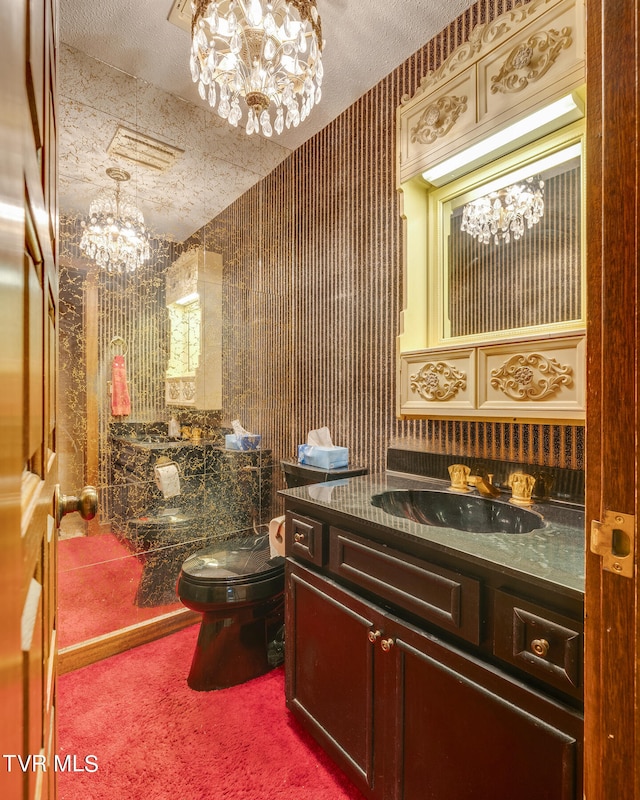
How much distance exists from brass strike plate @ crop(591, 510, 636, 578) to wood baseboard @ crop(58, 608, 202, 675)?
2.20m

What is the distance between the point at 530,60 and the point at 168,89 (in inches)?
65.5

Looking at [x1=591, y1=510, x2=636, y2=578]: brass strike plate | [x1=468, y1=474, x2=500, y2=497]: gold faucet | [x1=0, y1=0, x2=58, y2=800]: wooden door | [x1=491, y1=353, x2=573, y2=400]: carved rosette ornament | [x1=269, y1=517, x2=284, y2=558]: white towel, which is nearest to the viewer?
[x1=0, y1=0, x2=58, y2=800]: wooden door

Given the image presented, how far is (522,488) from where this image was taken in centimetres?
133

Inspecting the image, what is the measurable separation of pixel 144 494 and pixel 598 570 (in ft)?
6.64

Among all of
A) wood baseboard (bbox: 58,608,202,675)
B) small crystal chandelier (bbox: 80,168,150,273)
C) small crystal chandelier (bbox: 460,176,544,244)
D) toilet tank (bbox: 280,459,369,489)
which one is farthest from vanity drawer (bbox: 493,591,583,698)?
small crystal chandelier (bbox: 80,168,150,273)

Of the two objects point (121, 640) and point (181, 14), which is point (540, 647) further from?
point (181, 14)

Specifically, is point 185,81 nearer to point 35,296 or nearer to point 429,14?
point 429,14

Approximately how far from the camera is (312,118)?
87.2 inches

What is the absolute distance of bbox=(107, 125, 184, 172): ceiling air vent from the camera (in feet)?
6.40

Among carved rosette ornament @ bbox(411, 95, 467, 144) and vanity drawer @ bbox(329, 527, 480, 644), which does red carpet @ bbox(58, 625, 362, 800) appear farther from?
carved rosette ornament @ bbox(411, 95, 467, 144)

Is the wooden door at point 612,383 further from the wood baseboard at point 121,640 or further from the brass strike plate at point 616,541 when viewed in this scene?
the wood baseboard at point 121,640

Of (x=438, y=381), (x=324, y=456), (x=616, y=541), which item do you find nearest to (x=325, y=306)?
(x=324, y=456)

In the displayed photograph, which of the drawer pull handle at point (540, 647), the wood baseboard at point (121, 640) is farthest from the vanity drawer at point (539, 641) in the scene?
the wood baseboard at point (121, 640)

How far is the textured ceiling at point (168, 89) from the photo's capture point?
1656mm
